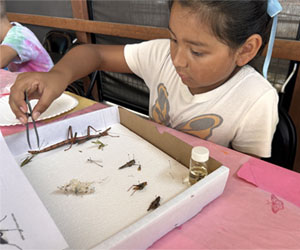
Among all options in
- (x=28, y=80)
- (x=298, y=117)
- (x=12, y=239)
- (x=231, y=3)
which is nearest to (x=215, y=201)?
(x=12, y=239)

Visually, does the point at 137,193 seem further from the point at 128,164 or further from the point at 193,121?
the point at 193,121

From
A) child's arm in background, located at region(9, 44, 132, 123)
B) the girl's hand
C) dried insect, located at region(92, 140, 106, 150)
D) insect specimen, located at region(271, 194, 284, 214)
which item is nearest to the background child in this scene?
child's arm in background, located at region(9, 44, 132, 123)

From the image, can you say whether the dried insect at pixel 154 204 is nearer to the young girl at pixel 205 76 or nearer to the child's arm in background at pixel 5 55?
the young girl at pixel 205 76

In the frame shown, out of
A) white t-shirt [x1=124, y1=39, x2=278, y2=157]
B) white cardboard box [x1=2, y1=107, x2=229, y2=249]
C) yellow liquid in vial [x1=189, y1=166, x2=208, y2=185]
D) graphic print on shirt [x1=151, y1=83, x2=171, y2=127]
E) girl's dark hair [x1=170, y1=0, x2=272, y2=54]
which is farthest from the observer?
graphic print on shirt [x1=151, y1=83, x2=171, y2=127]

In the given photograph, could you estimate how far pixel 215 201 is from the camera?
1.38 ft

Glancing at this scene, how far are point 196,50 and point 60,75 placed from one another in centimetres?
41

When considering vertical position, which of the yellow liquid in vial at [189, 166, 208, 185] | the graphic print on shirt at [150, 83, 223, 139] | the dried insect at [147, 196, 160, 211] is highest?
A: the yellow liquid in vial at [189, 166, 208, 185]

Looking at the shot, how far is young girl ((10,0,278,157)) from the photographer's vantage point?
22.5 inches

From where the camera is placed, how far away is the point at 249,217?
1.27 feet

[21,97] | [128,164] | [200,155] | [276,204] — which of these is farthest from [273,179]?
[21,97]

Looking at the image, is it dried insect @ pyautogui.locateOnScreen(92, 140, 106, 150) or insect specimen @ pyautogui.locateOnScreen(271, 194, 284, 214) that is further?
dried insect @ pyautogui.locateOnScreen(92, 140, 106, 150)

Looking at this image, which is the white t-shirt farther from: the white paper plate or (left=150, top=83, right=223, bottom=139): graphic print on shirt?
the white paper plate

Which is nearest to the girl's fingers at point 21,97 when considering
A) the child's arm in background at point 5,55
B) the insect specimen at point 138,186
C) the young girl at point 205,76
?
the young girl at point 205,76

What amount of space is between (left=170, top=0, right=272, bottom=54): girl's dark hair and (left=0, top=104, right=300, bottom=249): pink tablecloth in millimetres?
306
